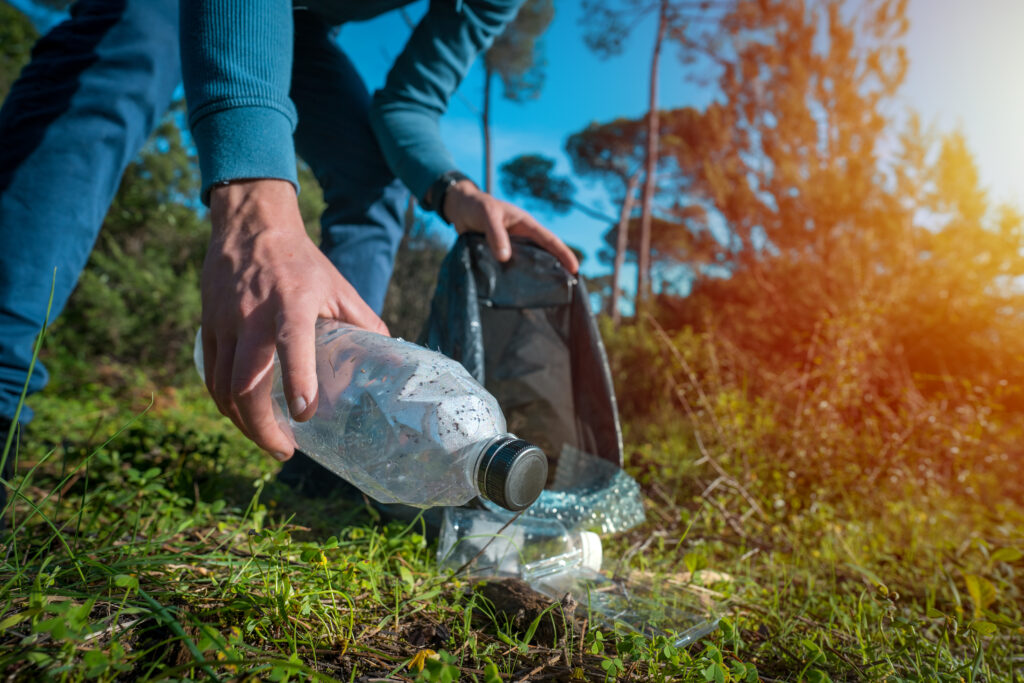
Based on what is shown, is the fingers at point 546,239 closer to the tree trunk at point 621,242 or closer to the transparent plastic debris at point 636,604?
the transparent plastic debris at point 636,604

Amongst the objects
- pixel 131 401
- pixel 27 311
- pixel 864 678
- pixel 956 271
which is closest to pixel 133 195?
pixel 131 401

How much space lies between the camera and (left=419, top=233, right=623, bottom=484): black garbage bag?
5.81 feet

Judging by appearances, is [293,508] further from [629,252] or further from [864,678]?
[629,252]

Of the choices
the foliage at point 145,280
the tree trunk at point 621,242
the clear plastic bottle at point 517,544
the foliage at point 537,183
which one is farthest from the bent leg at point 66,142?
the foliage at point 537,183

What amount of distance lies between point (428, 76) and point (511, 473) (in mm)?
1817

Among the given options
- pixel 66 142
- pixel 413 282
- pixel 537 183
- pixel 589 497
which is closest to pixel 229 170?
A: pixel 66 142

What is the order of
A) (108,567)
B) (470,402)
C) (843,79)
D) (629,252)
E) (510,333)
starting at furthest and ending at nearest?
(629,252) → (843,79) → (510,333) → (470,402) → (108,567)

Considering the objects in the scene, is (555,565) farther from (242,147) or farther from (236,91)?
(236,91)

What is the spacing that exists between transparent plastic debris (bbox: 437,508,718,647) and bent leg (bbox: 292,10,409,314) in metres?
1.05

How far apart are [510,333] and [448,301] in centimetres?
27

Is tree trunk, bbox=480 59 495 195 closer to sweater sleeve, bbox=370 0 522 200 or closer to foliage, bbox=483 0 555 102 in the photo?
foliage, bbox=483 0 555 102

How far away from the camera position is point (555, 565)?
131cm

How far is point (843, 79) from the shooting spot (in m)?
8.85

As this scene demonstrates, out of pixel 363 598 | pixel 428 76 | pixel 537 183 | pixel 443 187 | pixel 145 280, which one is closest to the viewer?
pixel 363 598
